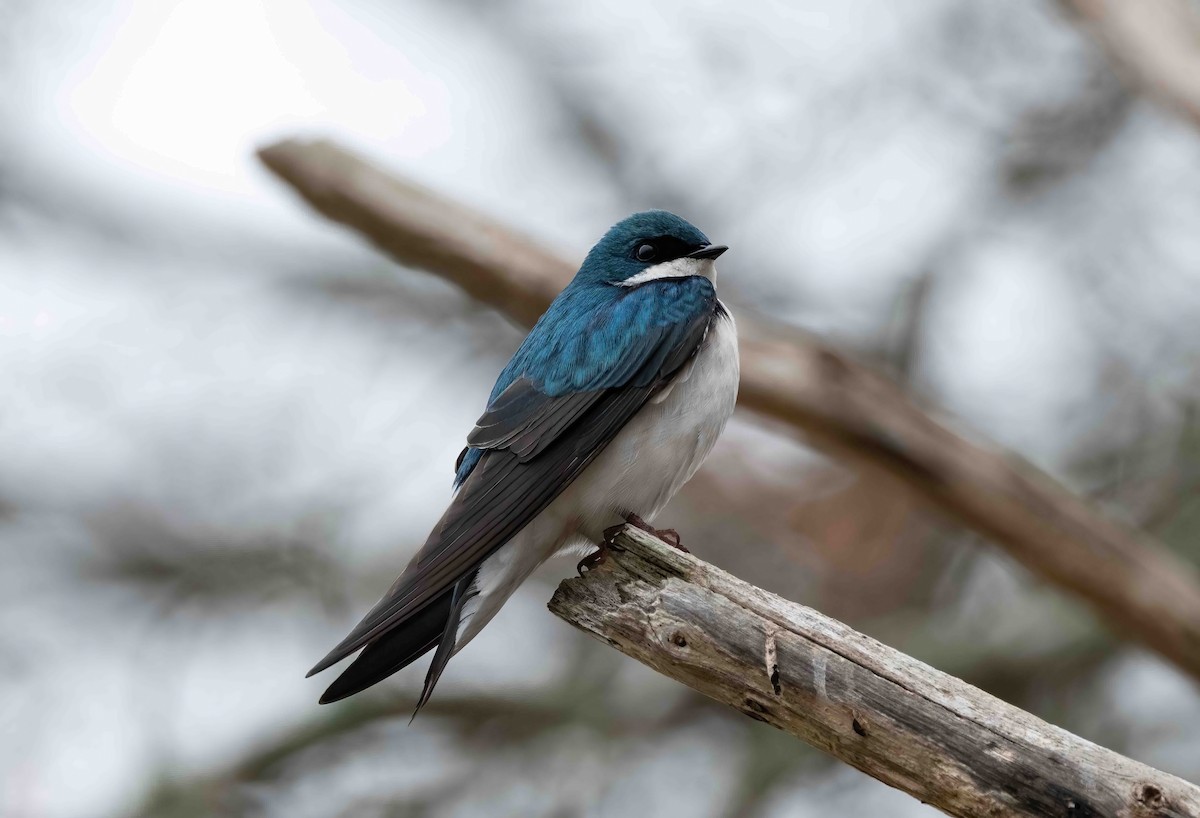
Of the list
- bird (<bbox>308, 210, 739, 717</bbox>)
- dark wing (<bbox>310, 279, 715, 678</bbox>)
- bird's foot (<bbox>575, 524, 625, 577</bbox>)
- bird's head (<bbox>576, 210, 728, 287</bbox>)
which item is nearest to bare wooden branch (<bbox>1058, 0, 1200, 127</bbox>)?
bird's head (<bbox>576, 210, 728, 287</bbox>)

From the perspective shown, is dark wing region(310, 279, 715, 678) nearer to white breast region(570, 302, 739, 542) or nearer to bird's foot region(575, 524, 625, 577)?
white breast region(570, 302, 739, 542)

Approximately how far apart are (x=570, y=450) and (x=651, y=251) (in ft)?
2.89

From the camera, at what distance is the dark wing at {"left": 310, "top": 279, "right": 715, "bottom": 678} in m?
2.69

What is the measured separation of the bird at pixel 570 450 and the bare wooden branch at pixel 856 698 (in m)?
0.22

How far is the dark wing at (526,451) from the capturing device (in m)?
2.69

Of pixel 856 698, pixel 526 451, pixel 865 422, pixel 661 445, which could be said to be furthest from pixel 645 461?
pixel 865 422

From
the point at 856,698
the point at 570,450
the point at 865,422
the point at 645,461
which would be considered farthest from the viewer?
the point at 865,422

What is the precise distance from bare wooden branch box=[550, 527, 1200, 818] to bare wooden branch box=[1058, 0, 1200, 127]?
3.40 metres

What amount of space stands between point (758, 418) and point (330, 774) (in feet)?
7.59

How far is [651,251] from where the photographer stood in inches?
139

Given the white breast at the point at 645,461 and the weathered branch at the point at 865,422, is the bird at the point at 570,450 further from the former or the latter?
the weathered branch at the point at 865,422

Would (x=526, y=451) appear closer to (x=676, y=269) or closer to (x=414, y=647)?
(x=414, y=647)

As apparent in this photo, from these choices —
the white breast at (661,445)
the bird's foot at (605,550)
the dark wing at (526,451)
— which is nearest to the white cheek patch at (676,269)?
the dark wing at (526,451)

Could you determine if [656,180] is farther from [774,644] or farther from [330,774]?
[774,644]
